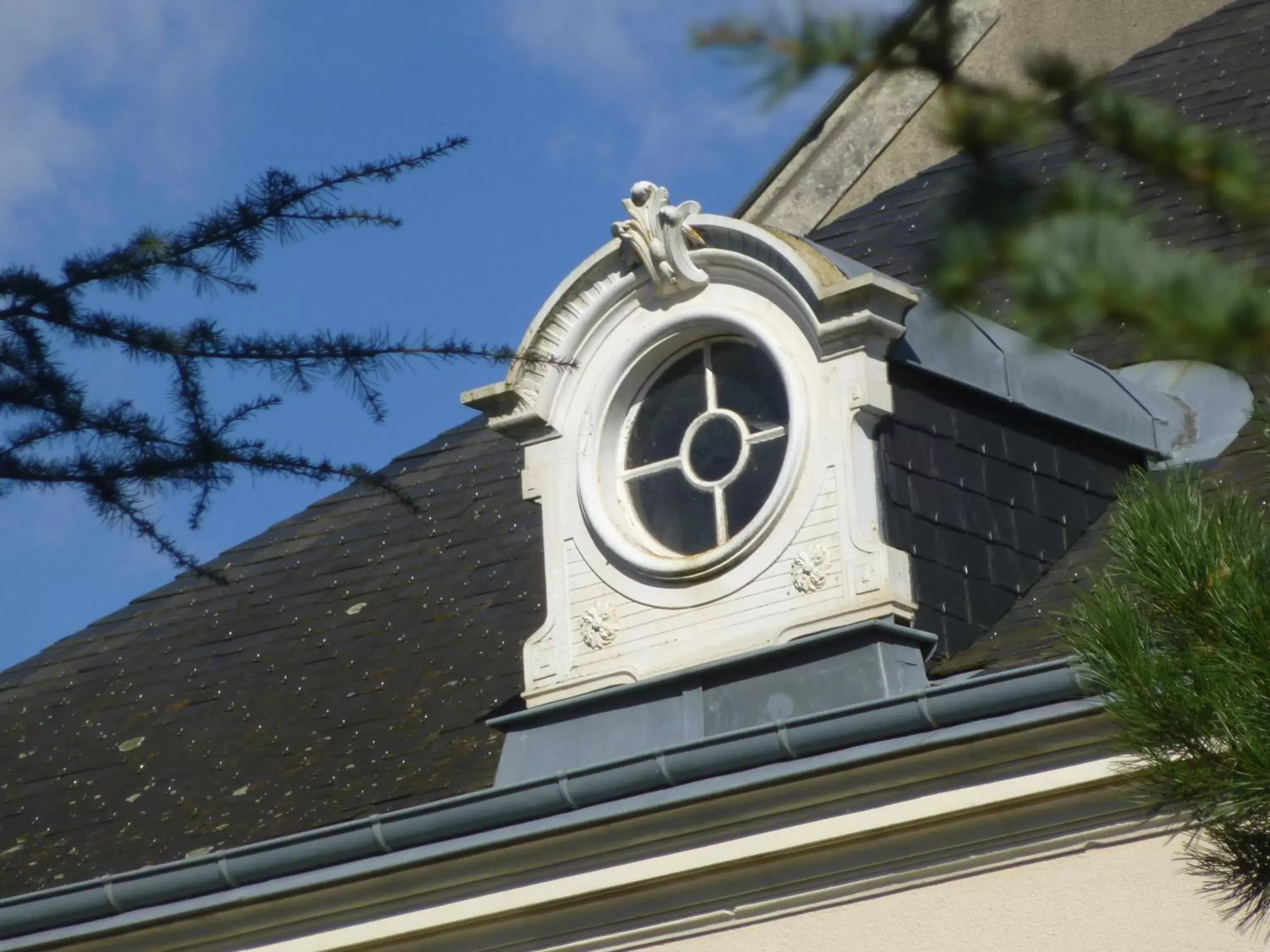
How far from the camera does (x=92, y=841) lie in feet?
29.1

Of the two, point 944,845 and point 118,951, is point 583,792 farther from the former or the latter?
point 118,951

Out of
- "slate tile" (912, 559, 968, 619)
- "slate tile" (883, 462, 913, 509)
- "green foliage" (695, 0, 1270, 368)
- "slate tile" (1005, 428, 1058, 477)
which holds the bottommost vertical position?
"green foliage" (695, 0, 1270, 368)

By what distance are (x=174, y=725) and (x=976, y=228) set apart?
742 centimetres

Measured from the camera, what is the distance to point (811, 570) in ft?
24.3

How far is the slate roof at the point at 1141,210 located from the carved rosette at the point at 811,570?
1.54 feet

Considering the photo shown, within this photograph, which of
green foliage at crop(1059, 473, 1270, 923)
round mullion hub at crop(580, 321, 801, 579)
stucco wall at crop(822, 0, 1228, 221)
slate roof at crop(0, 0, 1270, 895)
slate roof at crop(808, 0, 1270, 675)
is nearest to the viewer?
green foliage at crop(1059, 473, 1270, 923)

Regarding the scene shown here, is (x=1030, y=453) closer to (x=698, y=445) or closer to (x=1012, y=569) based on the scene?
(x=1012, y=569)

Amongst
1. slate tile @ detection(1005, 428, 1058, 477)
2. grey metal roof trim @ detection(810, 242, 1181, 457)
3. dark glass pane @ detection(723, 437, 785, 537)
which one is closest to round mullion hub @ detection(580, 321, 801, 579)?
dark glass pane @ detection(723, 437, 785, 537)

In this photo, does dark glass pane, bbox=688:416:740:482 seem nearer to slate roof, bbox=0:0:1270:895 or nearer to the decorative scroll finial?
the decorative scroll finial

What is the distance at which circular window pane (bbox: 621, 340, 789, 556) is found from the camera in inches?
307

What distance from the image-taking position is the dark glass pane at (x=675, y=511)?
25.7ft

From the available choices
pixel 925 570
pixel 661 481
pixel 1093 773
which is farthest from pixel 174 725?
pixel 1093 773

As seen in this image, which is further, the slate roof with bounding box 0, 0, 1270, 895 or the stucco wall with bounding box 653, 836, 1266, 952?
the slate roof with bounding box 0, 0, 1270, 895

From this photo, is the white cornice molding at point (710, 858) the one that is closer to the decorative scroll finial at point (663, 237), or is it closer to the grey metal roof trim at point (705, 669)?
the grey metal roof trim at point (705, 669)
